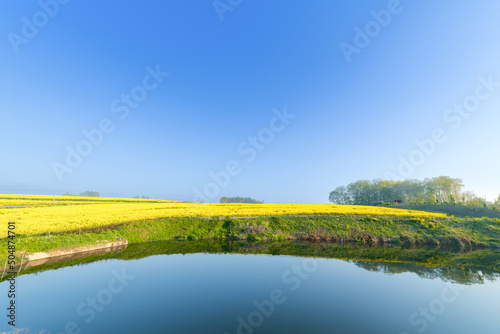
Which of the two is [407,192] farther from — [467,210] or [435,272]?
[435,272]

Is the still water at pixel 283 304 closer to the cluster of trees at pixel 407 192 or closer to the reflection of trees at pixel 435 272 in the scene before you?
the reflection of trees at pixel 435 272

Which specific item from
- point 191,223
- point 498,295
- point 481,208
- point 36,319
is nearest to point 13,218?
point 191,223

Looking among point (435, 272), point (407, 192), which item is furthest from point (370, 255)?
point (407, 192)

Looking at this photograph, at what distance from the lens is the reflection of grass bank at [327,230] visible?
92.3 feet

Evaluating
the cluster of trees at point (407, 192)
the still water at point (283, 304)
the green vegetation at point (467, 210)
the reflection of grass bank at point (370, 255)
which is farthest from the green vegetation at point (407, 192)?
the still water at point (283, 304)

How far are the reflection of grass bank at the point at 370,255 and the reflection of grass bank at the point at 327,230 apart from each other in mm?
1839

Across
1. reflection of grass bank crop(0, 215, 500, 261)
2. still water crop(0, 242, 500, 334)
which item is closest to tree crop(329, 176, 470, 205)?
reflection of grass bank crop(0, 215, 500, 261)

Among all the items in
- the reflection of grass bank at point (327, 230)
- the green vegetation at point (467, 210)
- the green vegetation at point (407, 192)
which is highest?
the green vegetation at point (407, 192)

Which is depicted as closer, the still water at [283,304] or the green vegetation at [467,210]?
the still water at [283,304]

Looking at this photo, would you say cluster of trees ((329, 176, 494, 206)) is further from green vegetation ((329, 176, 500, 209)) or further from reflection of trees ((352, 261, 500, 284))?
reflection of trees ((352, 261, 500, 284))

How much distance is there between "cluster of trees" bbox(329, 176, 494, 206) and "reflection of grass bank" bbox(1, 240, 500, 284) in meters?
63.6

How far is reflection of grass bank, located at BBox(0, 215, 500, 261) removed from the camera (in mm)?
28144

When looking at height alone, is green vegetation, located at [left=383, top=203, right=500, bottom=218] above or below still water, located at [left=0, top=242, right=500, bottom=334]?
above

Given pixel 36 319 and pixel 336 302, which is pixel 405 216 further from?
pixel 36 319
